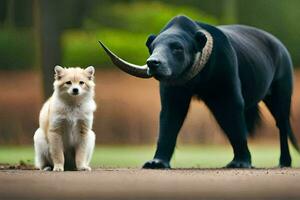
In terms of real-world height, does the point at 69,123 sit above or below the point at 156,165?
above

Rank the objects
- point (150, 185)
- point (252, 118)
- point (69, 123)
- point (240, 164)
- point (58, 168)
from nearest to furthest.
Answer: point (150, 185) < point (58, 168) < point (69, 123) < point (240, 164) < point (252, 118)

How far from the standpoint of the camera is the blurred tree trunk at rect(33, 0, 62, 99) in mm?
16609

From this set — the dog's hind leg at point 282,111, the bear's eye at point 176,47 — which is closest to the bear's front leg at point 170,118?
the bear's eye at point 176,47

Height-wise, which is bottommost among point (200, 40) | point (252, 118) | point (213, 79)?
point (252, 118)

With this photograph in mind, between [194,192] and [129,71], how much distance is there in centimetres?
319

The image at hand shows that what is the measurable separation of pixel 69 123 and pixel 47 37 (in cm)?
702

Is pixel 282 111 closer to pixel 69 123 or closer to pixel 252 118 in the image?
pixel 252 118

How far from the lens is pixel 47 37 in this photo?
55.4 ft

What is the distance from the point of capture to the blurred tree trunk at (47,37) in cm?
1661

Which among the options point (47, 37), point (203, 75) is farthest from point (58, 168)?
point (47, 37)

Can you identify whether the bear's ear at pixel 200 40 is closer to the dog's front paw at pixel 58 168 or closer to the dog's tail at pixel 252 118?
the dog's front paw at pixel 58 168

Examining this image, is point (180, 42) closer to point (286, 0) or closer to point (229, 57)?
point (229, 57)

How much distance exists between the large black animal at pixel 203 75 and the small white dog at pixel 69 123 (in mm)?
506

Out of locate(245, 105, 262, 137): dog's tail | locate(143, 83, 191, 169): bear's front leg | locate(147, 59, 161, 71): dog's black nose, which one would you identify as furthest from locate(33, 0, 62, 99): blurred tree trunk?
locate(147, 59, 161, 71): dog's black nose
